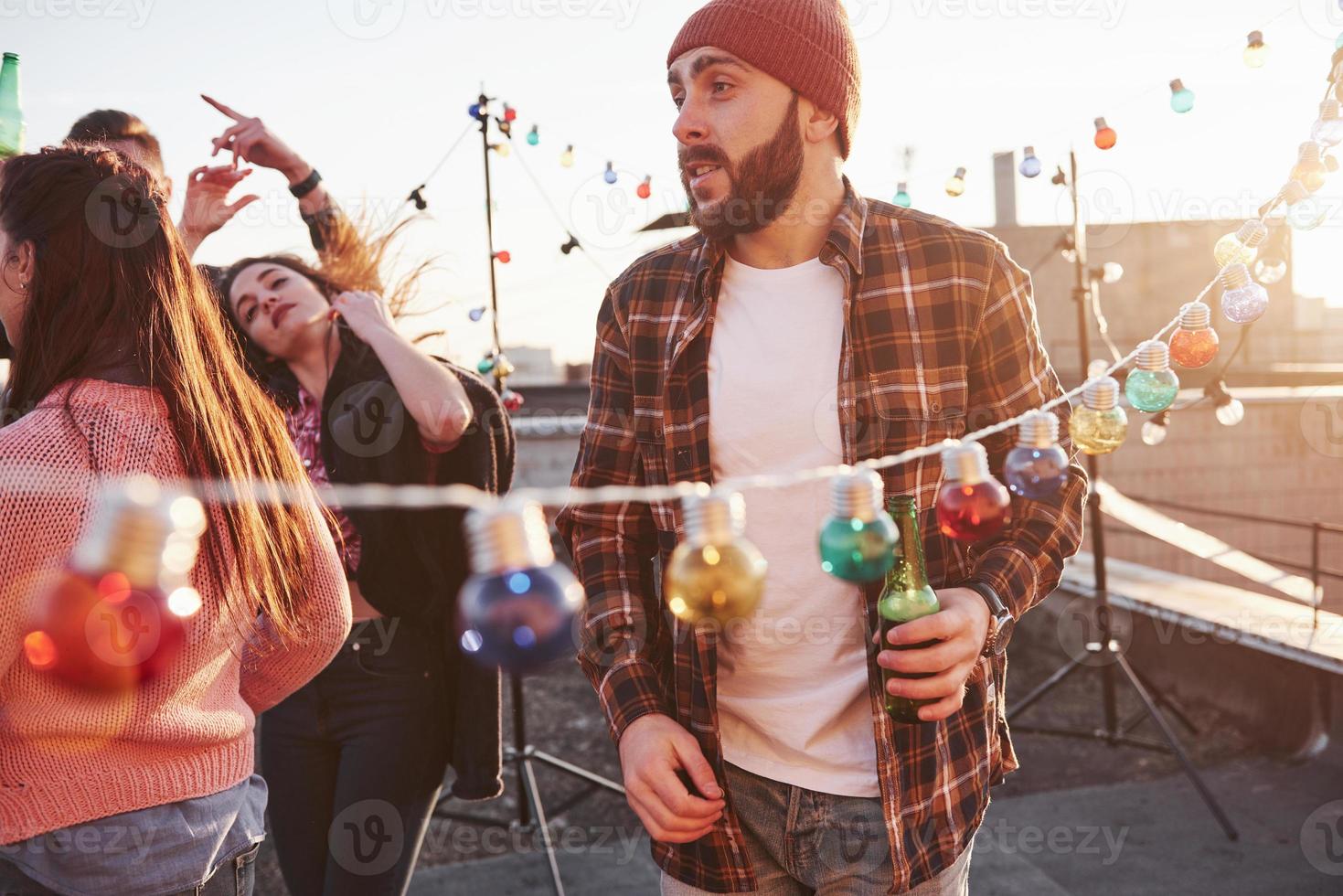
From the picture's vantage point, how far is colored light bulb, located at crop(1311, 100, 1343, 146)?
1.68 meters

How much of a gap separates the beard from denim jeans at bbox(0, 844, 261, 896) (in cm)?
136

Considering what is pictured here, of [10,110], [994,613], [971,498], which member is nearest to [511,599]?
[971,498]

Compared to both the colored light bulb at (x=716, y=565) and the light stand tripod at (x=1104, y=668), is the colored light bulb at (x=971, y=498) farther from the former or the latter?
the light stand tripod at (x=1104, y=668)

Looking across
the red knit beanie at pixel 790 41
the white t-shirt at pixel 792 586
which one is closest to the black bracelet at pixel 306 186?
the red knit beanie at pixel 790 41

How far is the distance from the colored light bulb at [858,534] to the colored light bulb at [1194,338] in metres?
0.96

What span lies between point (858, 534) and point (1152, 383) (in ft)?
2.81

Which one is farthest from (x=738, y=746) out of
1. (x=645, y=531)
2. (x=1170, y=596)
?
(x=1170, y=596)

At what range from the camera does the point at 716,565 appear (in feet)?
3.03

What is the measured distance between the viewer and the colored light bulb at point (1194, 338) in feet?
5.40

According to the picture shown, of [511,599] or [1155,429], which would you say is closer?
[511,599]

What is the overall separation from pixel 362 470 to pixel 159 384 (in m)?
1.04

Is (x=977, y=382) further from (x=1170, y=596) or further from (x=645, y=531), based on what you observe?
(x=1170, y=596)

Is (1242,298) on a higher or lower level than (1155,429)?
higher

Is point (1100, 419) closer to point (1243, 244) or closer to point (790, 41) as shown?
point (1243, 244)
